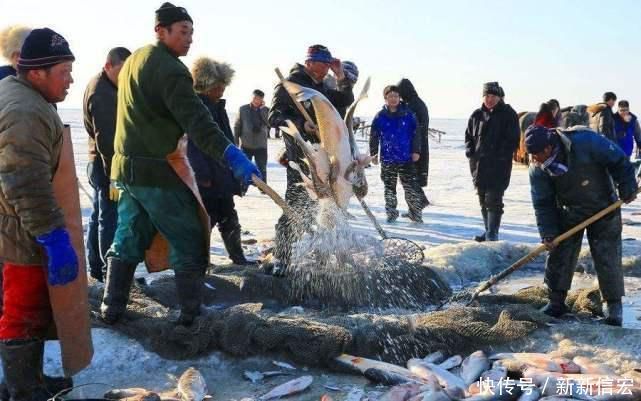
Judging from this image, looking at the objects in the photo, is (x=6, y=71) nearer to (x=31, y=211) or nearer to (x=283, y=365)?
(x=31, y=211)

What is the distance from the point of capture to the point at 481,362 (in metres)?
4.33

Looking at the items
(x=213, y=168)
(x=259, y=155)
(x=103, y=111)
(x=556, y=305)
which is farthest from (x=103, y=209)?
(x=259, y=155)

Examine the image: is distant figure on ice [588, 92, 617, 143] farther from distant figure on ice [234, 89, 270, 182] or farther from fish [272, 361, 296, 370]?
fish [272, 361, 296, 370]

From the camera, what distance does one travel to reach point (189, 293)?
4.87m

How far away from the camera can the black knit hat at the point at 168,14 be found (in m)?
4.62

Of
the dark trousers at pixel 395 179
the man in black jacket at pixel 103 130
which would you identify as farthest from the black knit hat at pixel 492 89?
the man in black jacket at pixel 103 130

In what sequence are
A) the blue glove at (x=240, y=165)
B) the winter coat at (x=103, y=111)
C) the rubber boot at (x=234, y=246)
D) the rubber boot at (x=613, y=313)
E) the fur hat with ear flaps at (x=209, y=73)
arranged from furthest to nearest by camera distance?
the rubber boot at (x=234, y=246), the fur hat with ear flaps at (x=209, y=73), the winter coat at (x=103, y=111), the rubber boot at (x=613, y=313), the blue glove at (x=240, y=165)

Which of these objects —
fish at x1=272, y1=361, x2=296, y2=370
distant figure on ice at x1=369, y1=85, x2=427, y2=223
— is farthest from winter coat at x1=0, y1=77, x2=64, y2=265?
distant figure on ice at x1=369, y1=85, x2=427, y2=223

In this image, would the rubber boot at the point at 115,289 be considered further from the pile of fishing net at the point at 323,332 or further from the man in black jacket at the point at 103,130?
the man in black jacket at the point at 103,130

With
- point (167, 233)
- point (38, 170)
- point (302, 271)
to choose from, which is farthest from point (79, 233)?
point (302, 271)

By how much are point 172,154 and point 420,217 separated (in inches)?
259

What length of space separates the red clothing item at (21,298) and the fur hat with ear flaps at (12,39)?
1.93 metres

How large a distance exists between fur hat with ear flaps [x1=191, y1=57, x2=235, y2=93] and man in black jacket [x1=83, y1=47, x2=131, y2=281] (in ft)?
2.20

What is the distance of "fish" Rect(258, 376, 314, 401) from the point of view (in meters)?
4.10
